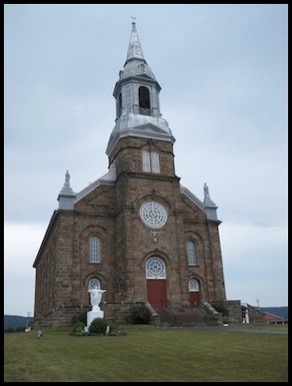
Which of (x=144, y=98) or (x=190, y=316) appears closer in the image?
(x=190, y=316)

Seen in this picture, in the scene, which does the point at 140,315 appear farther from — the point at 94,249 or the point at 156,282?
the point at 94,249

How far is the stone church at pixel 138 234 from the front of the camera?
35.0m

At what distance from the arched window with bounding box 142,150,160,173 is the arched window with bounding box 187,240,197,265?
8.05 meters

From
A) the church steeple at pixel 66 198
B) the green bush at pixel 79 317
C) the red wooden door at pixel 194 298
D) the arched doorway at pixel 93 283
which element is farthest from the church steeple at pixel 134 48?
the green bush at pixel 79 317

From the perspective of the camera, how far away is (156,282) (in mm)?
35531

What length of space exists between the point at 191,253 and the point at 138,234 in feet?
22.3

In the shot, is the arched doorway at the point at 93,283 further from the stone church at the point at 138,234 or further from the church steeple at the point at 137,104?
the church steeple at the point at 137,104

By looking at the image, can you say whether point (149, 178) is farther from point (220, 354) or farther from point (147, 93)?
point (220, 354)

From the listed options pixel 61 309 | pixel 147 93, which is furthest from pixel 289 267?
pixel 147 93

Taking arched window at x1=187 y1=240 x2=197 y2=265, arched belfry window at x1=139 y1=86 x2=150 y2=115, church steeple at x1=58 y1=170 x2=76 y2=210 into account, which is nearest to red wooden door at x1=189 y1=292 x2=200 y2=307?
arched window at x1=187 y1=240 x2=197 y2=265

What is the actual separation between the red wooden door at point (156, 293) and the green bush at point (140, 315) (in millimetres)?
4992

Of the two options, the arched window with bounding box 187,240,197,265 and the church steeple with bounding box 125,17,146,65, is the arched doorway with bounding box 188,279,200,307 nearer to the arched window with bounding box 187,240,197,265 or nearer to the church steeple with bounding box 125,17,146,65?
the arched window with bounding box 187,240,197,265

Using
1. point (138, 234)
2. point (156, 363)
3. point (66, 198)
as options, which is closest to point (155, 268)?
point (138, 234)

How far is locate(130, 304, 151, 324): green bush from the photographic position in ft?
95.9
